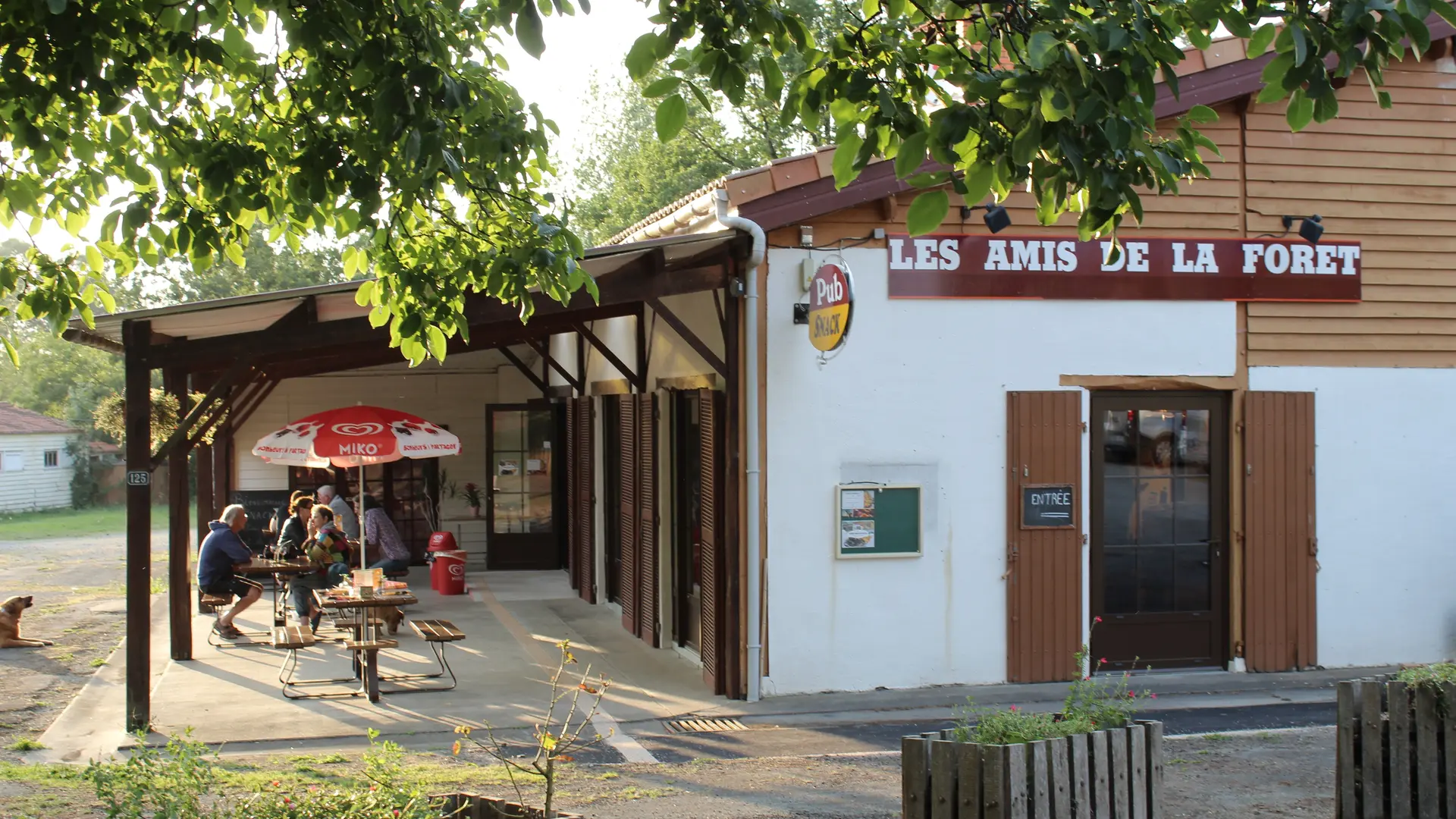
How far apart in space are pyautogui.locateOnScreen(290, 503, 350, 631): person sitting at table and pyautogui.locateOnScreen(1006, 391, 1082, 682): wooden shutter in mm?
6385

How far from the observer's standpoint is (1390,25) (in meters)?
3.99

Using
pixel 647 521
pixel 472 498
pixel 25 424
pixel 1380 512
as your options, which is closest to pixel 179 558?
pixel 647 521

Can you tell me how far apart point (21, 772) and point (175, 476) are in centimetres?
406

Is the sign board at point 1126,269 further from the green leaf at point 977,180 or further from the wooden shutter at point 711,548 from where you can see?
the green leaf at point 977,180

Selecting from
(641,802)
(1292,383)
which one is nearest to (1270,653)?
(1292,383)

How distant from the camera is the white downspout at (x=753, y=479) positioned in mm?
8953

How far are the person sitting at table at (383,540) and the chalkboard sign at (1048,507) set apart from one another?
314 inches

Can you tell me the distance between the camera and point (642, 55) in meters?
4.13

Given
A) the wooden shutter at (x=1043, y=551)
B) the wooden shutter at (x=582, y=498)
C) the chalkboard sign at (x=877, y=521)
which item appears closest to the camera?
the chalkboard sign at (x=877, y=521)

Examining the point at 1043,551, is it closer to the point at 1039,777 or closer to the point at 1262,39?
the point at 1039,777

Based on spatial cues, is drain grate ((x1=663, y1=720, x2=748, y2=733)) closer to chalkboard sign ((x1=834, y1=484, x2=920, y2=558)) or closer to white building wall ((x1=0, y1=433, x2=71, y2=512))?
chalkboard sign ((x1=834, y1=484, x2=920, y2=558))

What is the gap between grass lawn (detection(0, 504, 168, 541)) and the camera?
90.7ft

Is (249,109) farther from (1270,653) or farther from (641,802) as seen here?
(1270,653)

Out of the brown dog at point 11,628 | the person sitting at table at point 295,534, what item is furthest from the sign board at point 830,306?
the brown dog at point 11,628
